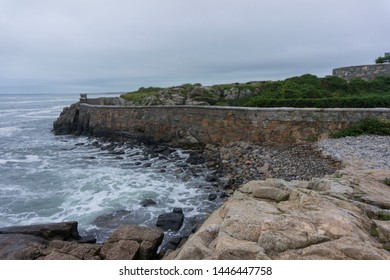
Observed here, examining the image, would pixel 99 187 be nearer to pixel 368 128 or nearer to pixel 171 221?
pixel 171 221

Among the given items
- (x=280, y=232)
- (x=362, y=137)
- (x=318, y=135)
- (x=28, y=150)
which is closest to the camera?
(x=280, y=232)

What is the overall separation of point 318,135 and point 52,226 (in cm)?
1079

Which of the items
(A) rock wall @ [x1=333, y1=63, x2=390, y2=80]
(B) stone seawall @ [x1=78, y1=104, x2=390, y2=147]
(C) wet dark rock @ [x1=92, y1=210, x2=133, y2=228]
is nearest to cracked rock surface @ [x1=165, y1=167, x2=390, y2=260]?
(C) wet dark rock @ [x1=92, y1=210, x2=133, y2=228]

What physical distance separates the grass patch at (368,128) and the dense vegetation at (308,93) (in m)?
2.53

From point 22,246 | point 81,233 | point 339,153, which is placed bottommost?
point 81,233

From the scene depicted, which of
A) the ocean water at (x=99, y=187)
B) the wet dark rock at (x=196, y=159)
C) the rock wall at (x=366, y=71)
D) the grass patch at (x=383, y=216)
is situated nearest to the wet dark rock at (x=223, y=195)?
the ocean water at (x=99, y=187)

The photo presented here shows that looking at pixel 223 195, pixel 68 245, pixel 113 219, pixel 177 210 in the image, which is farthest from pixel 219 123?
pixel 68 245

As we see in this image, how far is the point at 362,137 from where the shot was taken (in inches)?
430

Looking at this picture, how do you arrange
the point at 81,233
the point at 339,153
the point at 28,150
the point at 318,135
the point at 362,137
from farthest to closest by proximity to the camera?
the point at 28,150 < the point at 318,135 < the point at 362,137 < the point at 339,153 < the point at 81,233

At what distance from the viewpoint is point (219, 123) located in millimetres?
16109

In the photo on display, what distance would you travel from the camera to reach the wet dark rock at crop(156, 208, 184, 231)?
8.45 m

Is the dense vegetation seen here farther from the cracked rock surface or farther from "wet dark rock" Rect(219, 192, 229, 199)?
the cracked rock surface
